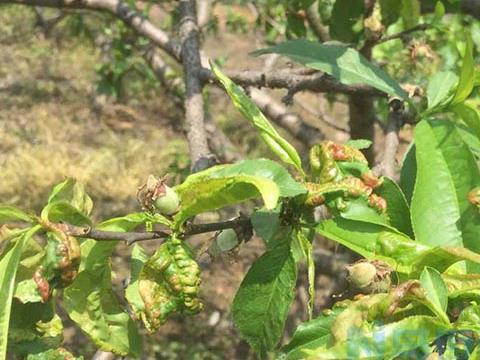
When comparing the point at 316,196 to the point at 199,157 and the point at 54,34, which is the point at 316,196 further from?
the point at 54,34

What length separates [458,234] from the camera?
95 centimetres

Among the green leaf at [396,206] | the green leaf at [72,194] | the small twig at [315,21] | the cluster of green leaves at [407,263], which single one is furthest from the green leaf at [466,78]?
the small twig at [315,21]

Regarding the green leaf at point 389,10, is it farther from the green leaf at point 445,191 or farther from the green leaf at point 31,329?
the green leaf at point 31,329

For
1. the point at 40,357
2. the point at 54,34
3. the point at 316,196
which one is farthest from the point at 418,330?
the point at 54,34

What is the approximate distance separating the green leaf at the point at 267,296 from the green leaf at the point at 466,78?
403 mm

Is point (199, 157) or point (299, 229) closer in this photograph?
point (299, 229)

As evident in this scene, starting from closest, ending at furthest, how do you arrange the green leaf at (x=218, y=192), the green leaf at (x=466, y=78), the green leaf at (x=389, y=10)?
1. the green leaf at (x=218, y=192)
2. the green leaf at (x=466, y=78)
3. the green leaf at (x=389, y=10)

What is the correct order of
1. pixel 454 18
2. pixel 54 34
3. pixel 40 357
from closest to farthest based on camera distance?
pixel 40 357
pixel 454 18
pixel 54 34

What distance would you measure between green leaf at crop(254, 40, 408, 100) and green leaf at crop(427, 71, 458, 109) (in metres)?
0.07

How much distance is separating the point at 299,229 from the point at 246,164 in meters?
0.13

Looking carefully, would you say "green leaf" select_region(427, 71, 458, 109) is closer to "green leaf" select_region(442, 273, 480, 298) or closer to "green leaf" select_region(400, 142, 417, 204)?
"green leaf" select_region(400, 142, 417, 204)

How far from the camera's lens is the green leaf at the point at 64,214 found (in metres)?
0.82

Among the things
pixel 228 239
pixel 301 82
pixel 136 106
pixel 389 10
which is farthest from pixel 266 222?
pixel 136 106

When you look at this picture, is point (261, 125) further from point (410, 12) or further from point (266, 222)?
point (410, 12)
